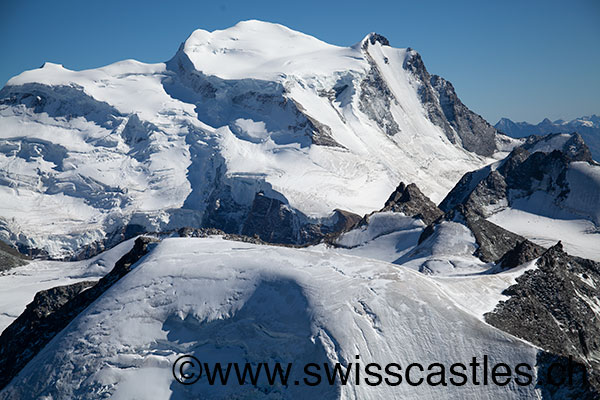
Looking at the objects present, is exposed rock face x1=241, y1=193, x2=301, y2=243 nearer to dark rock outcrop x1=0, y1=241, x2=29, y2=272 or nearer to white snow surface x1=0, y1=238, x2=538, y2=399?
dark rock outcrop x1=0, y1=241, x2=29, y2=272

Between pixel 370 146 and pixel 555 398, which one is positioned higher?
pixel 370 146

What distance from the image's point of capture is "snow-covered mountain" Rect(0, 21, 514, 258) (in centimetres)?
14712

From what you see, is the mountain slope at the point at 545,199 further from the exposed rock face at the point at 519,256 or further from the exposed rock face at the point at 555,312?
the exposed rock face at the point at 555,312

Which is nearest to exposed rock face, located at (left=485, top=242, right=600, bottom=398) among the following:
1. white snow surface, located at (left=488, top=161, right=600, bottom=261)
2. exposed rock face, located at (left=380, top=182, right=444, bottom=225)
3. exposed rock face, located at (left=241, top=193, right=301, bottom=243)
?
exposed rock face, located at (left=380, top=182, right=444, bottom=225)

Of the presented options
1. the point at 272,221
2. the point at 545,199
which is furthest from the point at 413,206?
the point at 272,221

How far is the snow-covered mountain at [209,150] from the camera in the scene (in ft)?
483

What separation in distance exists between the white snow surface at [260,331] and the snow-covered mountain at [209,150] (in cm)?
8738

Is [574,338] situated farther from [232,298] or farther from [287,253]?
[232,298]

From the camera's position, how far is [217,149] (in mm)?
163000

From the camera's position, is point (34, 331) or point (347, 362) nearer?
point (347, 362)

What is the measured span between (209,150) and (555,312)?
129 metres

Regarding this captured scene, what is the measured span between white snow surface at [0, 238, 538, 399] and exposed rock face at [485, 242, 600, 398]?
8.43ft

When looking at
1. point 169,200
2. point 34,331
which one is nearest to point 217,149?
point 169,200

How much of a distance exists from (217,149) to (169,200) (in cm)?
1802
